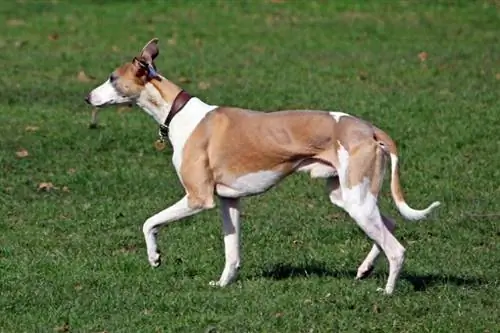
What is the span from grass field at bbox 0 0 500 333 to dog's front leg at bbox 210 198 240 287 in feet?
0.46

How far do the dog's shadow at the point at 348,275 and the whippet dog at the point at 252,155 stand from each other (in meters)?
0.28

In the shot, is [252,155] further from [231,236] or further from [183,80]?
[183,80]

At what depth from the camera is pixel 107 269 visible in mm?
10125

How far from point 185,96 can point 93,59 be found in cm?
1031

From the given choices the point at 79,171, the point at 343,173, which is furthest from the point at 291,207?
the point at 343,173

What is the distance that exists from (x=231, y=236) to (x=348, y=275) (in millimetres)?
853

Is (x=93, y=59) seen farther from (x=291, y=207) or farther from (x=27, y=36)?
(x=291, y=207)

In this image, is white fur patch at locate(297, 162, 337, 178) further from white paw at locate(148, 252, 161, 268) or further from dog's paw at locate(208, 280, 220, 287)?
white paw at locate(148, 252, 161, 268)

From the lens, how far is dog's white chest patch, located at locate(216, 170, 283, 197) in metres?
9.54

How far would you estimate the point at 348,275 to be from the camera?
9.95 m

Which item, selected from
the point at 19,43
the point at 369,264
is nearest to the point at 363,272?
the point at 369,264

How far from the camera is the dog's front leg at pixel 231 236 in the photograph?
978 centimetres

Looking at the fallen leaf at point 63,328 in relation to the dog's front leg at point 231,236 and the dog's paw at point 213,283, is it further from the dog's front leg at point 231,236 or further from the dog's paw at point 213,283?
the dog's front leg at point 231,236

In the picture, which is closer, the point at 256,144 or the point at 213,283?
the point at 256,144
